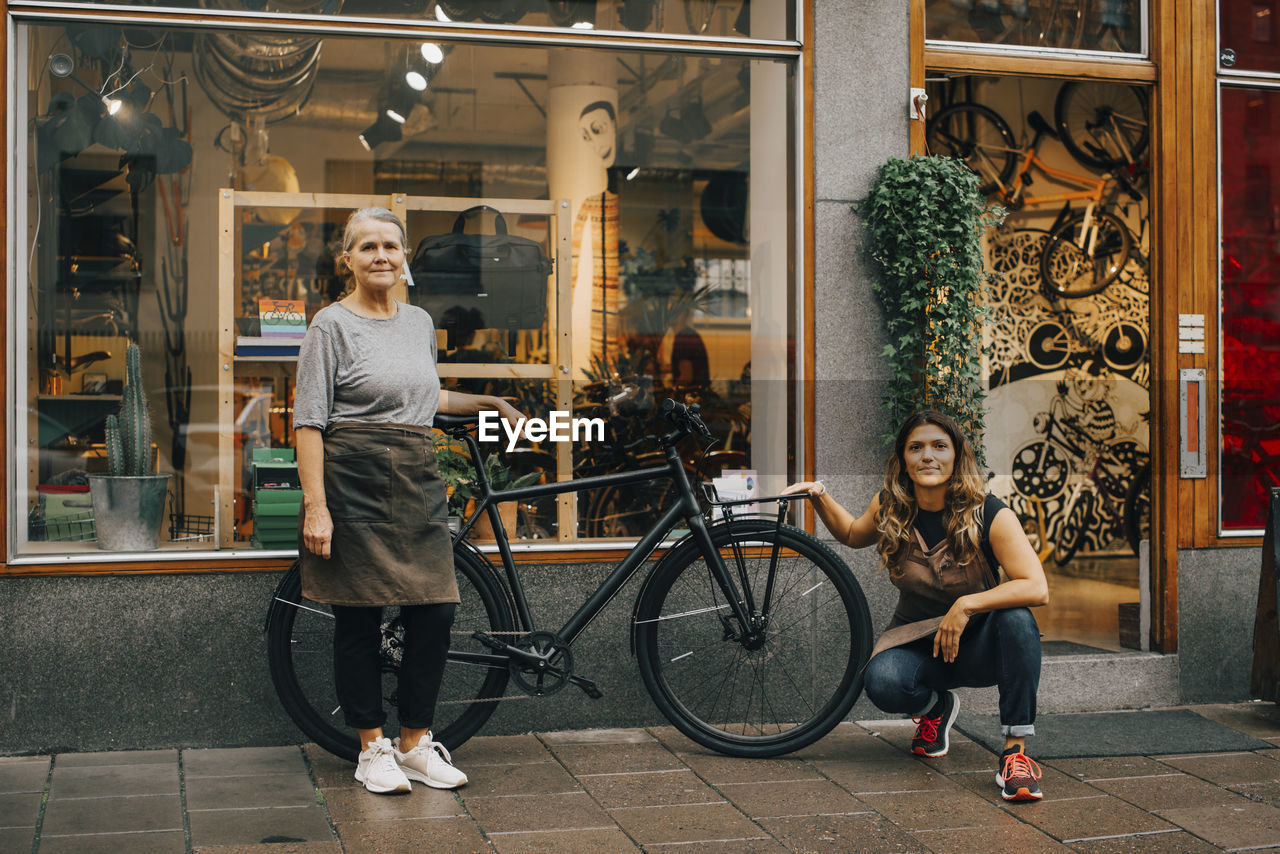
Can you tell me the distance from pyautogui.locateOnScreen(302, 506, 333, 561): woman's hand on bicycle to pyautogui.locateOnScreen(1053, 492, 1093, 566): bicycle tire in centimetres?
546

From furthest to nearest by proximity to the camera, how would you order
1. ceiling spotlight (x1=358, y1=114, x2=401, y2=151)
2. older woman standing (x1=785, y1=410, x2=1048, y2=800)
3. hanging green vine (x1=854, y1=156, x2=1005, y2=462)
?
ceiling spotlight (x1=358, y1=114, x2=401, y2=151)
hanging green vine (x1=854, y1=156, x2=1005, y2=462)
older woman standing (x1=785, y1=410, x2=1048, y2=800)

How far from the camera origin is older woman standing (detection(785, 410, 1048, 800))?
4270mm

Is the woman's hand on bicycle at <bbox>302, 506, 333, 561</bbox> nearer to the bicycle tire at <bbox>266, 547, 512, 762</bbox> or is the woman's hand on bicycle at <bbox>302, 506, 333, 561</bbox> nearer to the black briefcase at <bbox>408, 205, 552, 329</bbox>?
the bicycle tire at <bbox>266, 547, 512, 762</bbox>

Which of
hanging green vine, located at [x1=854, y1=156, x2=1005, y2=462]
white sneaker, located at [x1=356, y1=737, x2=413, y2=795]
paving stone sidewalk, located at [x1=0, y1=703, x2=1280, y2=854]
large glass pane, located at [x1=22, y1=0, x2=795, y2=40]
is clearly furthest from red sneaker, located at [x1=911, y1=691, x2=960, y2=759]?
large glass pane, located at [x1=22, y1=0, x2=795, y2=40]

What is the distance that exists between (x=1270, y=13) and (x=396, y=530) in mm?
4665

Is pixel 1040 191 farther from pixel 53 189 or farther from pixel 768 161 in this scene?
pixel 53 189

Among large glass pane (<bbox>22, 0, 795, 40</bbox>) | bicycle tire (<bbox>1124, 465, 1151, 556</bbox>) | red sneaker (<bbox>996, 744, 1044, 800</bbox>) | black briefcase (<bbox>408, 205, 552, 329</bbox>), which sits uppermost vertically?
large glass pane (<bbox>22, 0, 795, 40</bbox>)

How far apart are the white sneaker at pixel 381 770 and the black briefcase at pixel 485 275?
1.85 m

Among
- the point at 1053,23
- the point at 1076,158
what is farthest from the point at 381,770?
the point at 1076,158

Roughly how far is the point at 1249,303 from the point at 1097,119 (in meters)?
1.79

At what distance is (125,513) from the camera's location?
4.98 meters

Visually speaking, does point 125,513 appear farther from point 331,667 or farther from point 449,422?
point 449,422

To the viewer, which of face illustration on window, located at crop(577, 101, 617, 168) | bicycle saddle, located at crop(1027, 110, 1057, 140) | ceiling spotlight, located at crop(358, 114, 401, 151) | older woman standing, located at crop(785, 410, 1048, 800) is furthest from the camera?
bicycle saddle, located at crop(1027, 110, 1057, 140)

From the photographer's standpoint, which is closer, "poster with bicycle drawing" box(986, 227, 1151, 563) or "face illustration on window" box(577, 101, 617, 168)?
"face illustration on window" box(577, 101, 617, 168)
